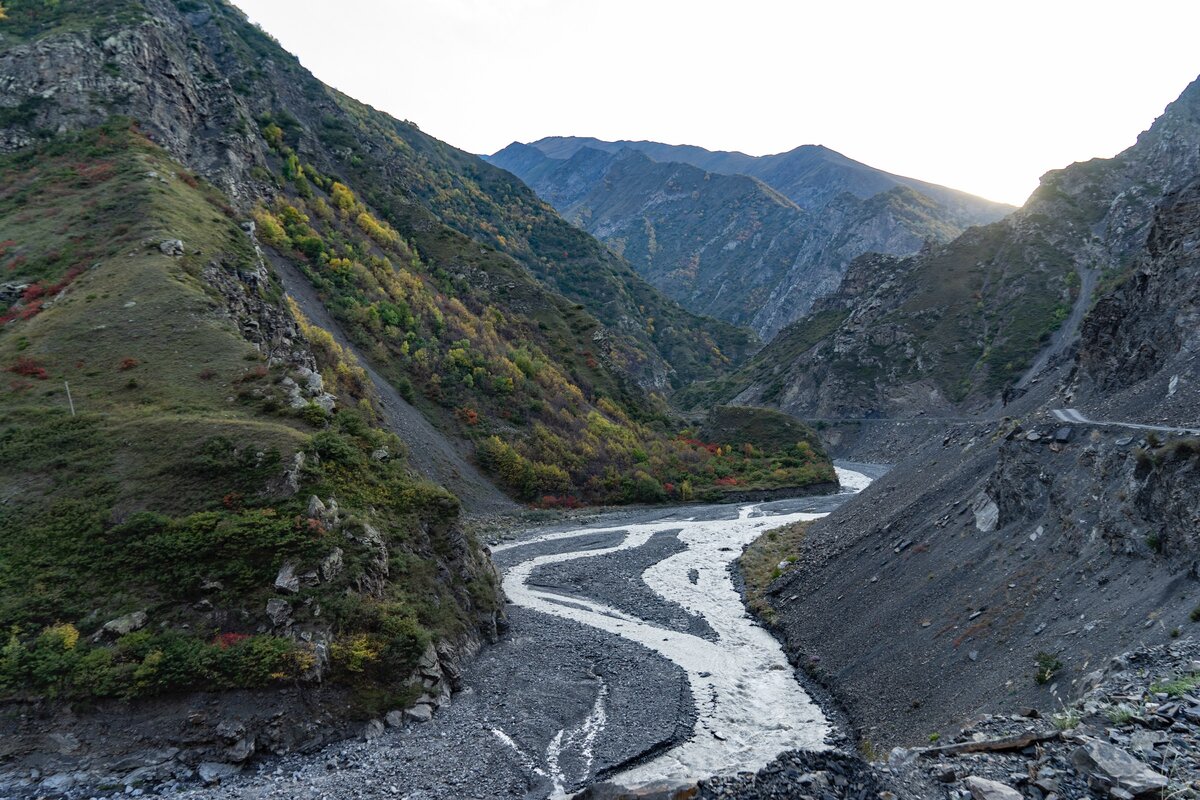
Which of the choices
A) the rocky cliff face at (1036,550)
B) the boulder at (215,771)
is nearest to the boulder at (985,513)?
the rocky cliff face at (1036,550)

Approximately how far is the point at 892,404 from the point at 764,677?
107 m

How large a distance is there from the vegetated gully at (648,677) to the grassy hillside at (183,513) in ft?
19.5

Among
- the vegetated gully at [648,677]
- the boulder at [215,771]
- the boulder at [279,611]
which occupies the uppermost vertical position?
the boulder at [279,611]

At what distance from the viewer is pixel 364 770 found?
67.9 ft

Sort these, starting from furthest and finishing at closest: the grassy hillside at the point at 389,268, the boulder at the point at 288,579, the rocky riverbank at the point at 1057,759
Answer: the grassy hillside at the point at 389,268 < the boulder at the point at 288,579 < the rocky riverbank at the point at 1057,759

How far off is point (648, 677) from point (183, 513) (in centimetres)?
2046

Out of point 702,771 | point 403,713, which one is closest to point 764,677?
point 702,771

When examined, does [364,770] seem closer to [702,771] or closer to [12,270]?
[702,771]

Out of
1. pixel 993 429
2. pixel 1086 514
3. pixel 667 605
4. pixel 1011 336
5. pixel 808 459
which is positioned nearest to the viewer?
pixel 1086 514

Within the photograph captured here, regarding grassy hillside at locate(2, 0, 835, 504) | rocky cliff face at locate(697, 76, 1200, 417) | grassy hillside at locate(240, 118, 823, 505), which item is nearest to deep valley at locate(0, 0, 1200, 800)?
grassy hillside at locate(2, 0, 835, 504)

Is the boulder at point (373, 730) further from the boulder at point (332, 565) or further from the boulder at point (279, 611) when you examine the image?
the boulder at point (332, 565)

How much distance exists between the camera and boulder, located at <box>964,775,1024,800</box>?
11.1m

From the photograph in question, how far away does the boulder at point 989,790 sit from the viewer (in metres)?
11.1

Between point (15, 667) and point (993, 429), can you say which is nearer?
point (15, 667)
